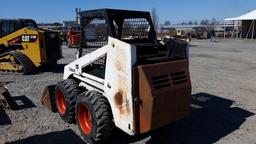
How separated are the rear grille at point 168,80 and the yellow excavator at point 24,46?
7.71 m

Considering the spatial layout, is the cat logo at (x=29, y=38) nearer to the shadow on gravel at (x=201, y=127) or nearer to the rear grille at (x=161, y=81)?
the shadow on gravel at (x=201, y=127)

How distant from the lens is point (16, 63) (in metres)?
12.0

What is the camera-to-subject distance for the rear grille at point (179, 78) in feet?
16.0

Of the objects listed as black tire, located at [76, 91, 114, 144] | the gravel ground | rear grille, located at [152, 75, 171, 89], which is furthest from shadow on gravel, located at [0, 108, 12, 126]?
rear grille, located at [152, 75, 171, 89]

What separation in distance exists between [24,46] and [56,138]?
717 cm

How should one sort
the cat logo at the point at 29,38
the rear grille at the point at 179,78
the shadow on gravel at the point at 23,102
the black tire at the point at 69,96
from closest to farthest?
the rear grille at the point at 179,78 → the black tire at the point at 69,96 → the shadow on gravel at the point at 23,102 → the cat logo at the point at 29,38

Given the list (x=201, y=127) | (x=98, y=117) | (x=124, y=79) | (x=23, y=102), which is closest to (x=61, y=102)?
(x=23, y=102)

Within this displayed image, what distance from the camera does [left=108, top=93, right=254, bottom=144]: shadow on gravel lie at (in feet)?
17.7

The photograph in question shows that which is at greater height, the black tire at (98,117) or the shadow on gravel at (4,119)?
the black tire at (98,117)

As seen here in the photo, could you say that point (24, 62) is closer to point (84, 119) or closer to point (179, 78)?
point (84, 119)

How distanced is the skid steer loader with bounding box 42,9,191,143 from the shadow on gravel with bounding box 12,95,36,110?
1517 mm

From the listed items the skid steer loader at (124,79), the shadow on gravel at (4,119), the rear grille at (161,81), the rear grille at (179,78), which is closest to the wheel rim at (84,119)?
the skid steer loader at (124,79)

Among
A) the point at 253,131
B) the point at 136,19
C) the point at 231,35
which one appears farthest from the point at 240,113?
the point at 231,35

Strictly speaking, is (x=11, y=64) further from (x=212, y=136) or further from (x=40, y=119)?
(x=212, y=136)
